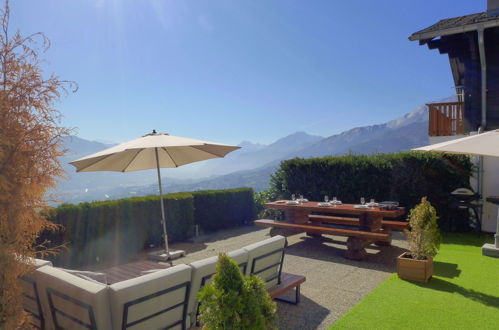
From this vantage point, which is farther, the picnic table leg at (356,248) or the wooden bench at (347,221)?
the wooden bench at (347,221)

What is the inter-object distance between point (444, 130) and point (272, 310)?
1177cm

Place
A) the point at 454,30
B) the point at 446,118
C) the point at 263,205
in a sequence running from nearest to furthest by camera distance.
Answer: the point at 454,30, the point at 446,118, the point at 263,205

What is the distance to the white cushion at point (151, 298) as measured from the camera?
2750 mm

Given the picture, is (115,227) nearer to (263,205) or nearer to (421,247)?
(263,205)

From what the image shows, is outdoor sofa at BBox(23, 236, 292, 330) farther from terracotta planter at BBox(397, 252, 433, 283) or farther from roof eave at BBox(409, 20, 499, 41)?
roof eave at BBox(409, 20, 499, 41)

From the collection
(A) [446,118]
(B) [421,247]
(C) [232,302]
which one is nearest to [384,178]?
(A) [446,118]

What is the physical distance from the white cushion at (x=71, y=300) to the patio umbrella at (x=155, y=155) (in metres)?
2.90

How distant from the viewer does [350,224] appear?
9.35 m

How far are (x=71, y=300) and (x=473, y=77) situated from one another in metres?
13.8

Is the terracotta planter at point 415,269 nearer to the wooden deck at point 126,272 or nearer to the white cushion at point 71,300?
the wooden deck at point 126,272

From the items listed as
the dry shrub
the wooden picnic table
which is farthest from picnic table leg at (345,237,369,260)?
the dry shrub

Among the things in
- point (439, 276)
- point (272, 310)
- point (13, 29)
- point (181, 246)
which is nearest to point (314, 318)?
point (272, 310)

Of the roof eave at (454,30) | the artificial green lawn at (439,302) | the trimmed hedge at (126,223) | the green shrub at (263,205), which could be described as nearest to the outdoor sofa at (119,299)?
the artificial green lawn at (439,302)

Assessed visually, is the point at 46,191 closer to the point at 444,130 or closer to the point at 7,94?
the point at 7,94
